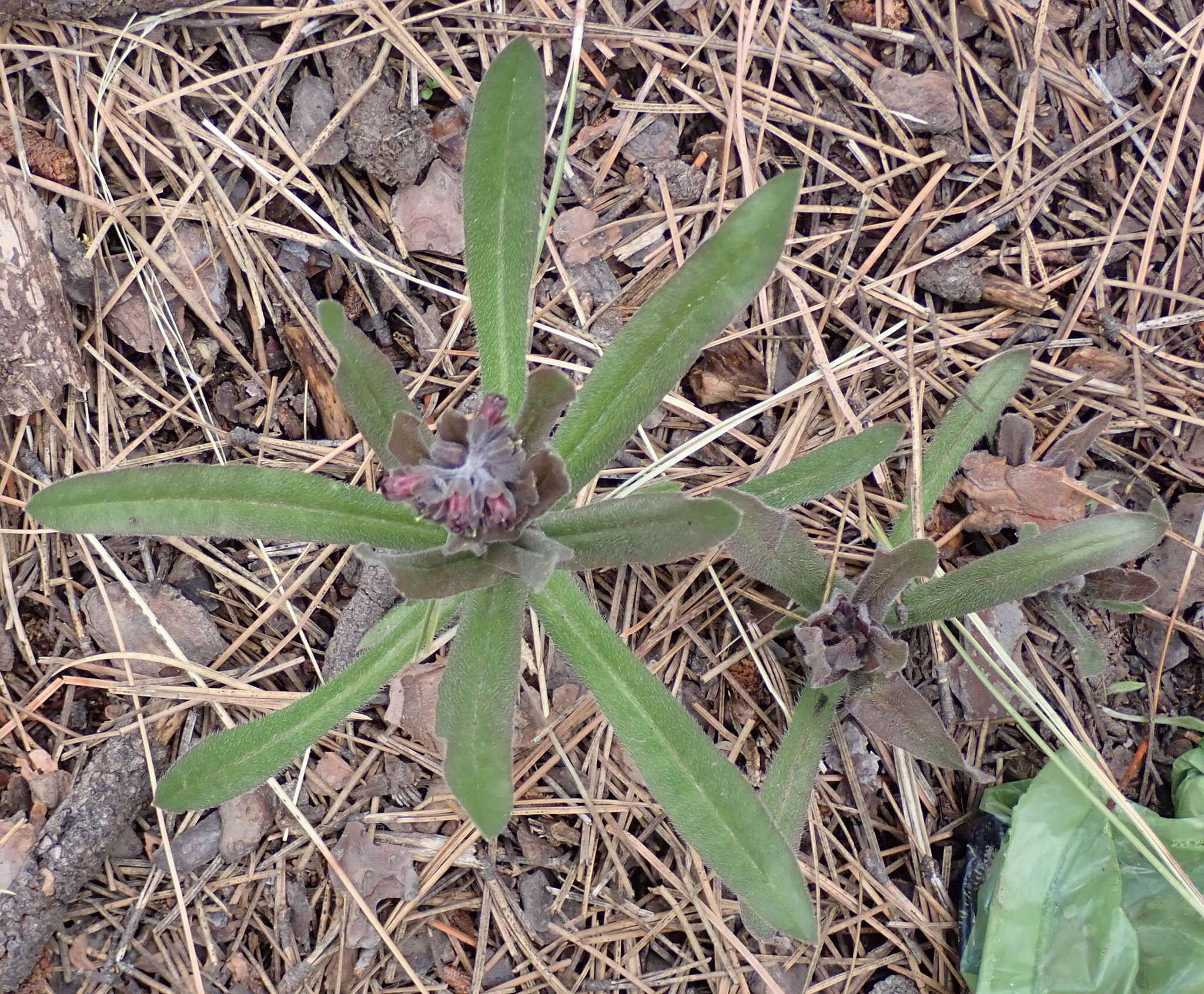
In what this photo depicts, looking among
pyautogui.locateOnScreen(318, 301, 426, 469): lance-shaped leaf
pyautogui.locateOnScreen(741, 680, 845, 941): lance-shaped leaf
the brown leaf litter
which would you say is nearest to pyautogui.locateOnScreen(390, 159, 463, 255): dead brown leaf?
pyautogui.locateOnScreen(318, 301, 426, 469): lance-shaped leaf

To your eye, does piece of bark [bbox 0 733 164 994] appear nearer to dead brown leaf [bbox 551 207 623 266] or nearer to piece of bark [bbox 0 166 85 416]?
piece of bark [bbox 0 166 85 416]

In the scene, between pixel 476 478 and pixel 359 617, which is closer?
Result: pixel 476 478

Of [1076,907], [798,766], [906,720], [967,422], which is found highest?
[967,422]

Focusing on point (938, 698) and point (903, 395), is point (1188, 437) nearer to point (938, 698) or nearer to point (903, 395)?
point (903, 395)

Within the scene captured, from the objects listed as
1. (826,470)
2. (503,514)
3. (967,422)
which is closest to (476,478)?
(503,514)

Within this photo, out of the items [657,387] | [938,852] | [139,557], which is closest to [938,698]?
[938,852]

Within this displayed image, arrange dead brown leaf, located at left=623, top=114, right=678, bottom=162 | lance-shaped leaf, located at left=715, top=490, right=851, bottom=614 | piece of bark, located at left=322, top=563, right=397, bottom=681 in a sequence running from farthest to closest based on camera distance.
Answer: dead brown leaf, located at left=623, top=114, right=678, bottom=162 → piece of bark, located at left=322, top=563, right=397, bottom=681 → lance-shaped leaf, located at left=715, top=490, right=851, bottom=614

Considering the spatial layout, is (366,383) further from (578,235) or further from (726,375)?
(726,375)
